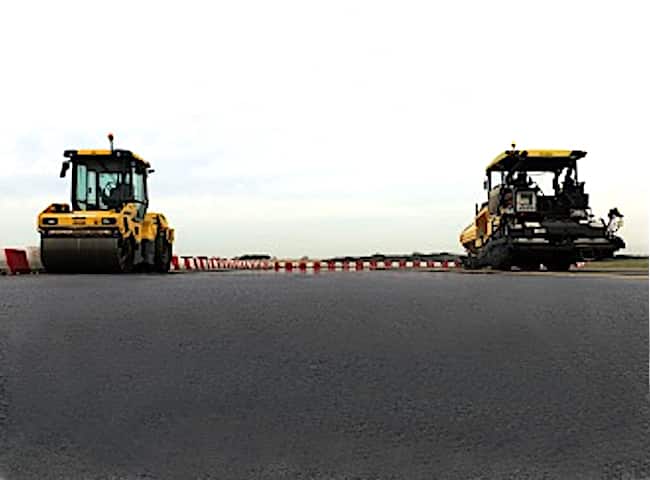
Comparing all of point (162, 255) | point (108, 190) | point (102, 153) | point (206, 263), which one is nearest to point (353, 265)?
point (206, 263)

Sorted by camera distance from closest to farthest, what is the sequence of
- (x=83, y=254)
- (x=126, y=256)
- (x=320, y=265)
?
(x=83, y=254) → (x=126, y=256) → (x=320, y=265)

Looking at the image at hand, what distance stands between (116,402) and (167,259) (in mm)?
18593

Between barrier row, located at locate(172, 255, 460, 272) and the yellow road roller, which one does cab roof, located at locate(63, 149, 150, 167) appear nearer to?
the yellow road roller

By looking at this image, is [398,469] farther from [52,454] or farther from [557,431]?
[52,454]

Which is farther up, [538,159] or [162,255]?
[538,159]

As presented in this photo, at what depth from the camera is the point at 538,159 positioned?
913 inches

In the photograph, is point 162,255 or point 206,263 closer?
point 162,255

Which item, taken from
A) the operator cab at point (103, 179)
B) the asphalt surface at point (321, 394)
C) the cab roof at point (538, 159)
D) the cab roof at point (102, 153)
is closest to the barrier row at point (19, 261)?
the operator cab at point (103, 179)

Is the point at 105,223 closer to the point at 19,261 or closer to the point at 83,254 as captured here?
the point at 83,254

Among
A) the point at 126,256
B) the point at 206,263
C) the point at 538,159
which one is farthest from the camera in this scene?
the point at 206,263

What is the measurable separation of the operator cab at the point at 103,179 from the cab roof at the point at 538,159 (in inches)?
375

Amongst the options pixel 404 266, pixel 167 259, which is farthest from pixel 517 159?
pixel 404 266

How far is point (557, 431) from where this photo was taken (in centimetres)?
493

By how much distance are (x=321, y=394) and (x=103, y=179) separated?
56.2 feet
